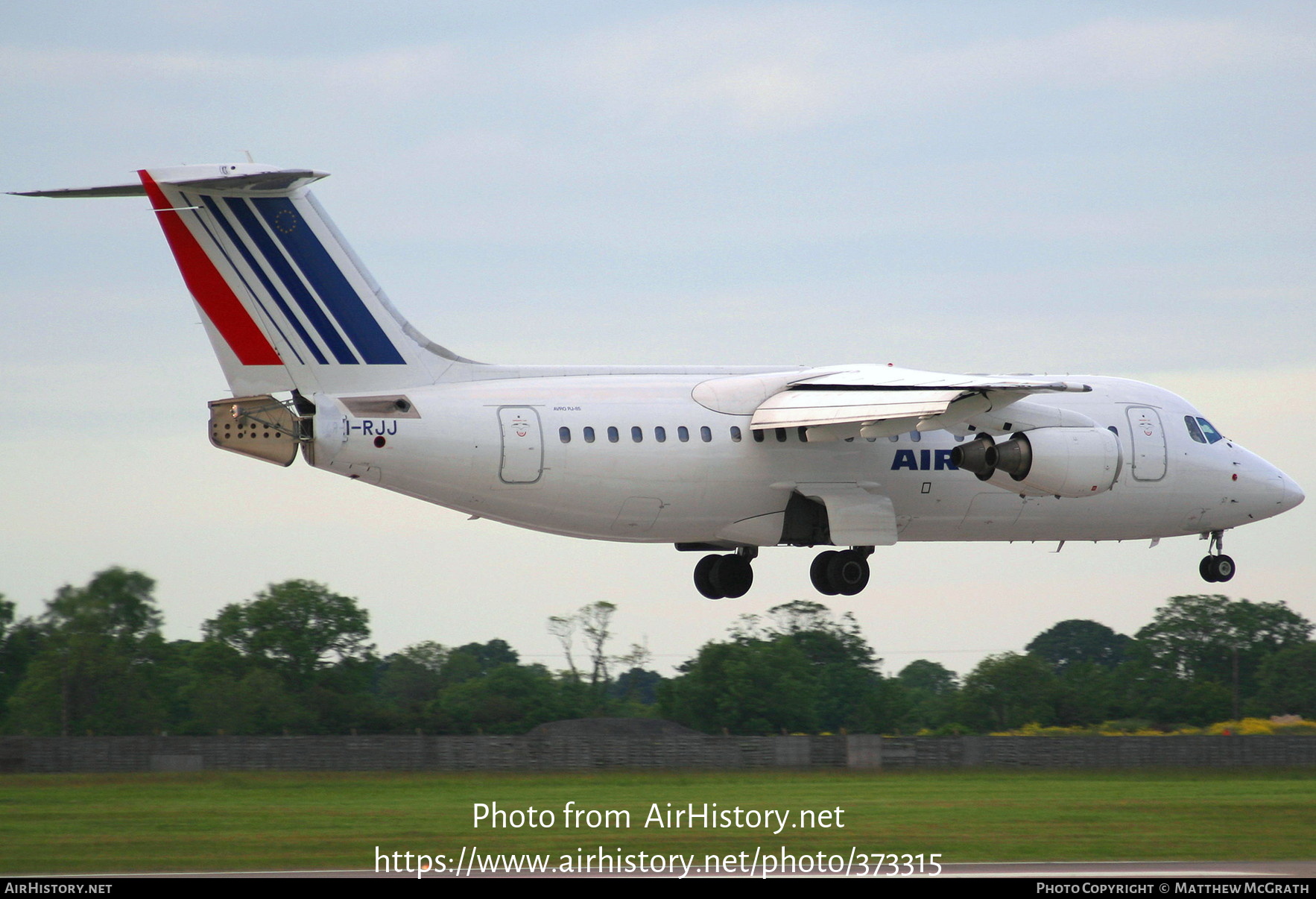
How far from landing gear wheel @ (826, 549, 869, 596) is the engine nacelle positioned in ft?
10.8

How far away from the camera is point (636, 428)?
82.5ft

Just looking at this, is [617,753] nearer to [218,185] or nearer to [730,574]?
[730,574]

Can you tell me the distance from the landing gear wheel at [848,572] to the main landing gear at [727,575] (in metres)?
1.81

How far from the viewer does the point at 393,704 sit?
38219 mm

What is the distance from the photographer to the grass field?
64.4 feet

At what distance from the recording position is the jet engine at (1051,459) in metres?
25.2

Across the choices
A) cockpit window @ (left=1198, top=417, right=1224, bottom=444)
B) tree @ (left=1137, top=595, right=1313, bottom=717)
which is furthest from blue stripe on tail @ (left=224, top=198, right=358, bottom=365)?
tree @ (left=1137, top=595, right=1313, bottom=717)

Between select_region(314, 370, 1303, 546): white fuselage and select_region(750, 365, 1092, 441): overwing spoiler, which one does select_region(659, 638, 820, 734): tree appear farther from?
select_region(750, 365, 1092, 441): overwing spoiler

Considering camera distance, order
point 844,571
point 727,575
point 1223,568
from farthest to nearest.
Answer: point 1223,568 → point 727,575 → point 844,571

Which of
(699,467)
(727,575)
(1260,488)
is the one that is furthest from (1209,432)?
(699,467)

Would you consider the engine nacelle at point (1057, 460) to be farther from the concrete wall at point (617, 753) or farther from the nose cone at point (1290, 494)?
the concrete wall at point (617, 753)

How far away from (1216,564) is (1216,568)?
0.07 m

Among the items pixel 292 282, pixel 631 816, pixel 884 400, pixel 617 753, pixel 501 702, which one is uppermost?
pixel 292 282
